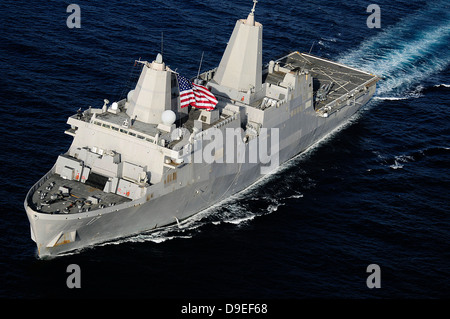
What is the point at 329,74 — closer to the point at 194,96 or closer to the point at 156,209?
the point at 194,96

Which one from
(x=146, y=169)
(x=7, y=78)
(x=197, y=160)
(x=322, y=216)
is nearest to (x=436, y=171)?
(x=322, y=216)

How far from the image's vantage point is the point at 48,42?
71750mm

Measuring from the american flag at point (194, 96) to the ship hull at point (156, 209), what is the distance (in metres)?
4.77

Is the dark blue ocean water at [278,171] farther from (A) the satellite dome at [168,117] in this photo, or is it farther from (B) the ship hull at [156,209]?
(A) the satellite dome at [168,117]

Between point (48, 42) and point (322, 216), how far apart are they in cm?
3799

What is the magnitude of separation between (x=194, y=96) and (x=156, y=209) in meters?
9.47

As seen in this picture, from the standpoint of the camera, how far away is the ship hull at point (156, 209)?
145 ft

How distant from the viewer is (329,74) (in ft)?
237

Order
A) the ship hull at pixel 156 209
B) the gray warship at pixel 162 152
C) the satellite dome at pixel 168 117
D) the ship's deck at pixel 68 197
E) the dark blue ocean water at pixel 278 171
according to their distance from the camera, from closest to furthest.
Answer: the ship hull at pixel 156 209
the dark blue ocean water at pixel 278 171
the ship's deck at pixel 68 197
the gray warship at pixel 162 152
the satellite dome at pixel 168 117

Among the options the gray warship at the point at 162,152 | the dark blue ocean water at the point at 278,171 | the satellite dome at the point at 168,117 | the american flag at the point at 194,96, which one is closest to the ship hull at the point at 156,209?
the gray warship at the point at 162,152

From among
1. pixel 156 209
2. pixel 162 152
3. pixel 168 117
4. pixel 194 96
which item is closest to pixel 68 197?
pixel 156 209

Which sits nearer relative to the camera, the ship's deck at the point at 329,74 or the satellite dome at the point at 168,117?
the satellite dome at the point at 168,117

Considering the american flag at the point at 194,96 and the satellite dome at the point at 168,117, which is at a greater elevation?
the american flag at the point at 194,96
